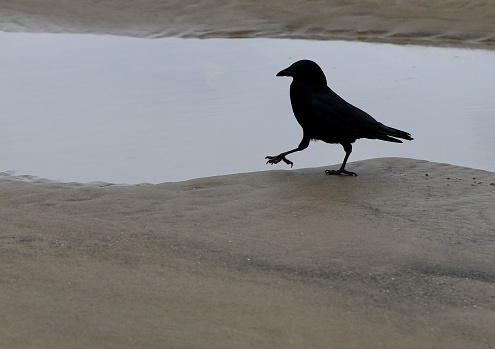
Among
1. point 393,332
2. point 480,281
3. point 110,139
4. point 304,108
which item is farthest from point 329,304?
point 110,139

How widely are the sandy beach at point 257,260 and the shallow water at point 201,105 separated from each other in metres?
0.65

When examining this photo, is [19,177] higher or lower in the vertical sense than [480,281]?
higher

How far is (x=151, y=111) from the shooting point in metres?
8.34

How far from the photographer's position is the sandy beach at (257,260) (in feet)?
12.2

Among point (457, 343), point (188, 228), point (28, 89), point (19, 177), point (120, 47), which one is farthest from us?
point (120, 47)

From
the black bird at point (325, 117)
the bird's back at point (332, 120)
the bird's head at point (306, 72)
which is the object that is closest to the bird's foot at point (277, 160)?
the black bird at point (325, 117)

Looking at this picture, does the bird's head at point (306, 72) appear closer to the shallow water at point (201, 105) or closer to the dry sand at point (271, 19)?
the shallow water at point (201, 105)

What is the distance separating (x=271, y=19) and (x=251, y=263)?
9.21 metres

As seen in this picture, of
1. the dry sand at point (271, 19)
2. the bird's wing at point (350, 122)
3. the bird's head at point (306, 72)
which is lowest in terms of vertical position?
the bird's wing at point (350, 122)

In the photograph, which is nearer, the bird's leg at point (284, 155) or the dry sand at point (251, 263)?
the dry sand at point (251, 263)

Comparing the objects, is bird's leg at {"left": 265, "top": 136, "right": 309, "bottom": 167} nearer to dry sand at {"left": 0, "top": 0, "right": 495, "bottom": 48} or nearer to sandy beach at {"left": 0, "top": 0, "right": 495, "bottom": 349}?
sandy beach at {"left": 0, "top": 0, "right": 495, "bottom": 349}

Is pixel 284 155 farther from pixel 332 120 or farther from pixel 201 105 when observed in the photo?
pixel 201 105

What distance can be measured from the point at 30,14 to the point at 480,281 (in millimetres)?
10191

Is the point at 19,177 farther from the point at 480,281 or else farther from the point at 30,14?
the point at 30,14
